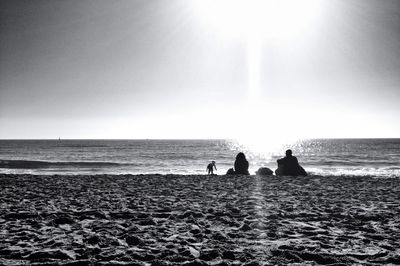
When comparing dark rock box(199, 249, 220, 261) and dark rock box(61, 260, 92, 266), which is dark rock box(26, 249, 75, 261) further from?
dark rock box(199, 249, 220, 261)

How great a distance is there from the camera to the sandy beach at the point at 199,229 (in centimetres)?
523

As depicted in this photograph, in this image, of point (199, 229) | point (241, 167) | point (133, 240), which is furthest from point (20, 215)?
point (241, 167)

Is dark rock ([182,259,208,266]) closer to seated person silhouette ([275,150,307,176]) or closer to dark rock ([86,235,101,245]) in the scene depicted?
dark rock ([86,235,101,245])

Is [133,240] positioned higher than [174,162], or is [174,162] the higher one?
[133,240]

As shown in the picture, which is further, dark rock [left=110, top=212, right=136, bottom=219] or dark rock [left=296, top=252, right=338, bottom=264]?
dark rock [left=110, top=212, right=136, bottom=219]

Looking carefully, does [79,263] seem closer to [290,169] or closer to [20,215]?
[20,215]

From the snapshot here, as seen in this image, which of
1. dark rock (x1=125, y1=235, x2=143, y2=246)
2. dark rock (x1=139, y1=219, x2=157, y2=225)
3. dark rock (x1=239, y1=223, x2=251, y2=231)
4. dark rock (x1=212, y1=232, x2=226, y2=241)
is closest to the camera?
dark rock (x1=125, y1=235, x2=143, y2=246)

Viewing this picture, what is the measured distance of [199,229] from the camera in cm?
710

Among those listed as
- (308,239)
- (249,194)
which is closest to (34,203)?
(249,194)

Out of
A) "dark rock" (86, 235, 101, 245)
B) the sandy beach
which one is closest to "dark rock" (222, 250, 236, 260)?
the sandy beach

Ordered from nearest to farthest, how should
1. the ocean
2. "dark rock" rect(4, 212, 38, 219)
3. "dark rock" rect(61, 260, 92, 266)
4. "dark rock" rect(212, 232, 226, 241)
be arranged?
"dark rock" rect(61, 260, 92, 266)
"dark rock" rect(212, 232, 226, 241)
"dark rock" rect(4, 212, 38, 219)
the ocean

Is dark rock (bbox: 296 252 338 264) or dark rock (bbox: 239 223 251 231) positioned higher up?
dark rock (bbox: 296 252 338 264)

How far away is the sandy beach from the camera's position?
5.23 metres

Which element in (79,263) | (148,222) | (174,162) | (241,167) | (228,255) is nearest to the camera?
(79,263)
